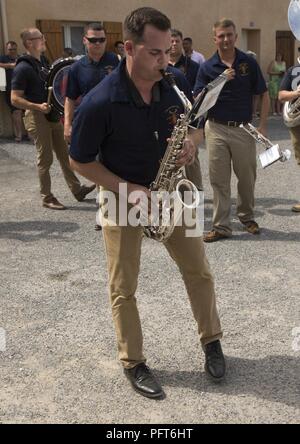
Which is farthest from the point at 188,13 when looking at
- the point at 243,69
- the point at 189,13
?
the point at 243,69

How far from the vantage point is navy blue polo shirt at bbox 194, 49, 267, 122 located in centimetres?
483

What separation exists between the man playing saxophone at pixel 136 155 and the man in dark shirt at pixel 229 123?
6.77 ft

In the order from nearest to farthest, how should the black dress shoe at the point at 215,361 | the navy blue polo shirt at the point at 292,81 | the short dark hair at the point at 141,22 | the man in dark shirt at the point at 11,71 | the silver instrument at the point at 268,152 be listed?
the short dark hair at the point at 141,22
the black dress shoe at the point at 215,361
the silver instrument at the point at 268,152
the navy blue polo shirt at the point at 292,81
the man in dark shirt at the point at 11,71

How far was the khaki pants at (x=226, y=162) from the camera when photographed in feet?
16.2

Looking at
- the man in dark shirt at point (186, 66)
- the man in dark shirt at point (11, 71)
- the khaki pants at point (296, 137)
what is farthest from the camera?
the man in dark shirt at point (11, 71)

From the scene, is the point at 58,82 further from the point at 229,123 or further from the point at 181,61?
the point at 229,123

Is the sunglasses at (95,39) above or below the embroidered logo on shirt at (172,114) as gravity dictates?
above

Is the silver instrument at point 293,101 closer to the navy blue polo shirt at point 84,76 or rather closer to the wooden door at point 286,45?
the navy blue polo shirt at point 84,76

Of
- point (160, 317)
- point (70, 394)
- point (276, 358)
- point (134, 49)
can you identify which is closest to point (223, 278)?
point (160, 317)

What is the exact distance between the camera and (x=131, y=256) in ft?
9.13

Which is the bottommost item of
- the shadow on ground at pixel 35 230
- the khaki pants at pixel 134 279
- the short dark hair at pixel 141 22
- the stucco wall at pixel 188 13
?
the shadow on ground at pixel 35 230

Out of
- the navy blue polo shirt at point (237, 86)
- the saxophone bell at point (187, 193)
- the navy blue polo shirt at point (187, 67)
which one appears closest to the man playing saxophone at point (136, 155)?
the saxophone bell at point (187, 193)

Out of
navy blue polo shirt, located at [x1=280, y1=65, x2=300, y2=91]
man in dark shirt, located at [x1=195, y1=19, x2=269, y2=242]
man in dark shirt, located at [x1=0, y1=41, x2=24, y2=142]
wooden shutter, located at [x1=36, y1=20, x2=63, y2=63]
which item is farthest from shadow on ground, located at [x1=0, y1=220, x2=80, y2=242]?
wooden shutter, located at [x1=36, y1=20, x2=63, y2=63]

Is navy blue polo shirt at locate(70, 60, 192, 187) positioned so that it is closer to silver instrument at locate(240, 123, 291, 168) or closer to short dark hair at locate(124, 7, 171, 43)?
short dark hair at locate(124, 7, 171, 43)
